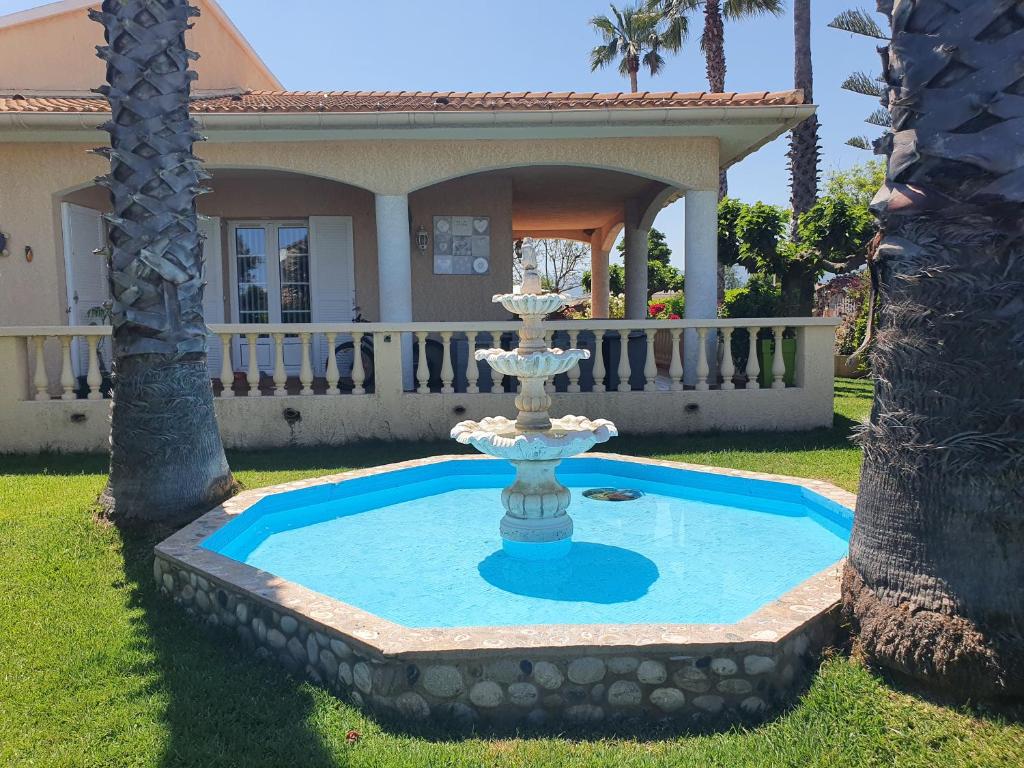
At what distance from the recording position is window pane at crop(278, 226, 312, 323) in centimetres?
1330

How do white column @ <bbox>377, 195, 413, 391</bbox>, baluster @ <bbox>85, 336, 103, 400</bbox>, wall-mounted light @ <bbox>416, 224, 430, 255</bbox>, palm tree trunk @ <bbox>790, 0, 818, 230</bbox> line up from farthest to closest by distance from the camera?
palm tree trunk @ <bbox>790, 0, 818, 230</bbox>
wall-mounted light @ <bbox>416, 224, 430, 255</bbox>
white column @ <bbox>377, 195, 413, 391</bbox>
baluster @ <bbox>85, 336, 103, 400</bbox>

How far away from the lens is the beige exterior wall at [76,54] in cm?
1341

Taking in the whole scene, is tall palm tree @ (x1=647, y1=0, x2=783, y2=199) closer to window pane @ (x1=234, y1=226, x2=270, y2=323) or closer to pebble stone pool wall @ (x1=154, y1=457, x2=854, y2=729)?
window pane @ (x1=234, y1=226, x2=270, y2=323)

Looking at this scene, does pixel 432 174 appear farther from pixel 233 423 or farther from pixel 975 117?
pixel 975 117

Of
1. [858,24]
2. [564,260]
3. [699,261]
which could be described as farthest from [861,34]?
[564,260]

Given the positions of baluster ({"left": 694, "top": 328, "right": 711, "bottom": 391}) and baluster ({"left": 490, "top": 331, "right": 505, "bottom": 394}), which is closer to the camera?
baluster ({"left": 490, "top": 331, "right": 505, "bottom": 394})

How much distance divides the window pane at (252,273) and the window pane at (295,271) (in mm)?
307

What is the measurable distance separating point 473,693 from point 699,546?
293cm

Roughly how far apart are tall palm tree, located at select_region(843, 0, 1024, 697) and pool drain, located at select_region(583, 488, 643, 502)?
→ 3818 millimetres

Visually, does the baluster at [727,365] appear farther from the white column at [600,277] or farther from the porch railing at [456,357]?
the white column at [600,277]

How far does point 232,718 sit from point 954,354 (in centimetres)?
340

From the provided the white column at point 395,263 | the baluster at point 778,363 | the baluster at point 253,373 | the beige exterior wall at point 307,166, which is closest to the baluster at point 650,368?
the baluster at point 778,363

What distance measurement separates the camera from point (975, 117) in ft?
10.2

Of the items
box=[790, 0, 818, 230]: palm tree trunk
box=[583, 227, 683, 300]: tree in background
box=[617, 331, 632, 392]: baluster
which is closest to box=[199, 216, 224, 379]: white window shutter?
box=[617, 331, 632, 392]: baluster
